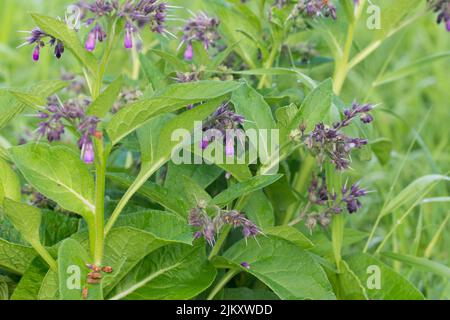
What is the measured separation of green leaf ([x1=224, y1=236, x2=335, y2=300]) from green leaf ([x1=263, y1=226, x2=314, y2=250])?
17mm

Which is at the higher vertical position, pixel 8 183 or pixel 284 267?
pixel 8 183

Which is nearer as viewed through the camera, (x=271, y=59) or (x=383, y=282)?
(x=383, y=282)

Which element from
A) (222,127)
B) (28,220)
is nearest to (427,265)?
(222,127)

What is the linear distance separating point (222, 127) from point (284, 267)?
447 millimetres

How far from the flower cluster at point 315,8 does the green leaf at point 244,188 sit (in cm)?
63

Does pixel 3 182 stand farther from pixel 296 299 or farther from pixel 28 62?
pixel 28 62

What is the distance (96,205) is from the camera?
211 centimetres

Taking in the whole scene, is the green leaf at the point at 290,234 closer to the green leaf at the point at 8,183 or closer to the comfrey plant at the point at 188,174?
the comfrey plant at the point at 188,174

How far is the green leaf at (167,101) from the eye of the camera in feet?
6.48

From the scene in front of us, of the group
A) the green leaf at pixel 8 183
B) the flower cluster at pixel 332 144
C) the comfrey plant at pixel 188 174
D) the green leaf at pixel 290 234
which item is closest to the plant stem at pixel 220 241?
the comfrey plant at pixel 188 174

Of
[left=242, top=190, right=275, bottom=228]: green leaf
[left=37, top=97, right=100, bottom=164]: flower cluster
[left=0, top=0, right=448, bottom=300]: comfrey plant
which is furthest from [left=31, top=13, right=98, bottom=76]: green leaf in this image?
[left=242, top=190, right=275, bottom=228]: green leaf

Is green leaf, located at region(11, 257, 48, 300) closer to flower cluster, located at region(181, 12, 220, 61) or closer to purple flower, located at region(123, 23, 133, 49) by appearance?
purple flower, located at region(123, 23, 133, 49)

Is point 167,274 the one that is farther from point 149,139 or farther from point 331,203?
point 331,203

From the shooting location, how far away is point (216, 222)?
2123mm
